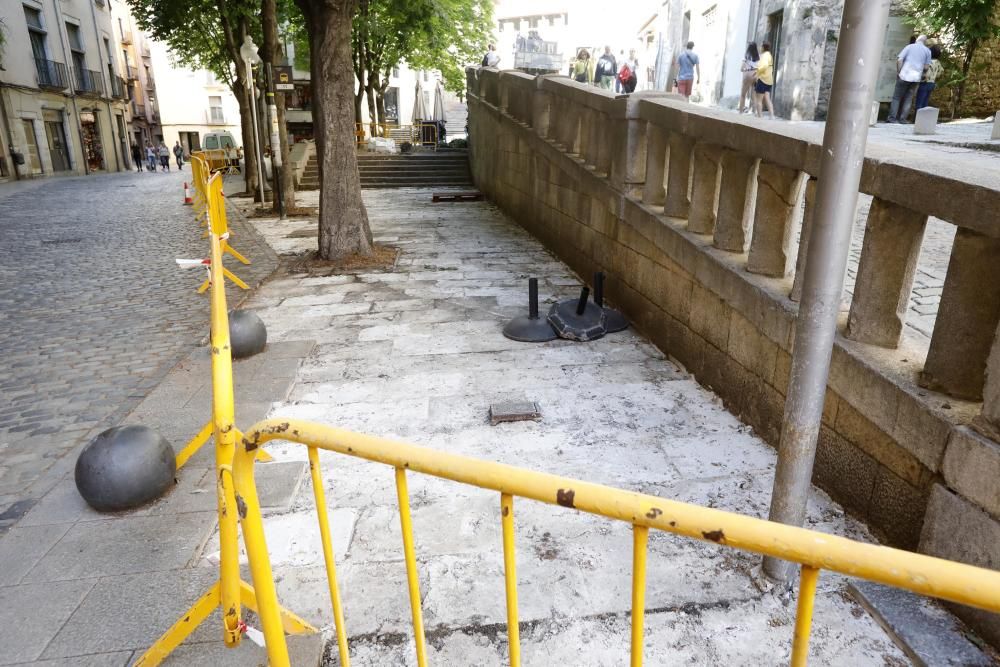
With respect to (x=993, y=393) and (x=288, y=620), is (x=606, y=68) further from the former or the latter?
(x=288, y=620)

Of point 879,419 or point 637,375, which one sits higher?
point 879,419

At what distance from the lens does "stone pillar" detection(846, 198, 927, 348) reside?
9.46 feet

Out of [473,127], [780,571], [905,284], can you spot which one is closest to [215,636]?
[780,571]

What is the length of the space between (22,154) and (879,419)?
32601 millimetres

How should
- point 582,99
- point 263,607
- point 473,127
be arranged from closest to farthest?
point 263,607
point 582,99
point 473,127

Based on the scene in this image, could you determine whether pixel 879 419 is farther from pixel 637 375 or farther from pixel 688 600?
pixel 637 375

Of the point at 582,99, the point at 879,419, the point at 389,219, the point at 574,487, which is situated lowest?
the point at 389,219

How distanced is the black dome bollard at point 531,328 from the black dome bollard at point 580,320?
8 centimetres

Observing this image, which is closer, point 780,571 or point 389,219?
point 780,571

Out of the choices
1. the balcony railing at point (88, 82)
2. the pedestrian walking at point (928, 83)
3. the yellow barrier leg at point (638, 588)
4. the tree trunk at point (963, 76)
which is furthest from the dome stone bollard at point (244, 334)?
the balcony railing at point (88, 82)

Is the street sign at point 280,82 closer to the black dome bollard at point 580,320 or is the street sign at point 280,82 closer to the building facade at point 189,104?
the black dome bollard at point 580,320

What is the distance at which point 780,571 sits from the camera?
274cm

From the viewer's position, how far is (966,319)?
8.52 feet

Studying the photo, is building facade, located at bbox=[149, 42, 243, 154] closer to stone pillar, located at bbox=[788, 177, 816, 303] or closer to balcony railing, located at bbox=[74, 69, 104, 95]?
balcony railing, located at bbox=[74, 69, 104, 95]
